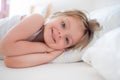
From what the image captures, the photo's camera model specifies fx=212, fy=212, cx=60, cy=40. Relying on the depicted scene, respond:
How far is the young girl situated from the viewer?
93 centimetres

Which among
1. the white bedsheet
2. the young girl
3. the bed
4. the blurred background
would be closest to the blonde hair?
the young girl

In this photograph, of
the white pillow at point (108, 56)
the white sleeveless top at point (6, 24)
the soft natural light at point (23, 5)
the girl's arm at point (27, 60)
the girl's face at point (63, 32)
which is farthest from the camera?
the soft natural light at point (23, 5)

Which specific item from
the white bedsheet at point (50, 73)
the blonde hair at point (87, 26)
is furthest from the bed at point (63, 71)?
the blonde hair at point (87, 26)

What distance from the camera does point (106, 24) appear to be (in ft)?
3.69

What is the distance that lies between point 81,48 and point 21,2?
3.35ft

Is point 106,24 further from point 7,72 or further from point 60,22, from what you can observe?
point 7,72

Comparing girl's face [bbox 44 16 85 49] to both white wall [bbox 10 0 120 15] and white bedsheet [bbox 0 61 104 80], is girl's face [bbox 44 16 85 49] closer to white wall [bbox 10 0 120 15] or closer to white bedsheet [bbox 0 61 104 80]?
white bedsheet [bbox 0 61 104 80]

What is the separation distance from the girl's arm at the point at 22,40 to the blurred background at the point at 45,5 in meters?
0.45

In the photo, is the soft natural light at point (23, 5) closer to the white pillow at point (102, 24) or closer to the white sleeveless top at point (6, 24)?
the white sleeveless top at point (6, 24)

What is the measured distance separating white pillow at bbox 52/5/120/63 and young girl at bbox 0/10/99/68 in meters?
0.03

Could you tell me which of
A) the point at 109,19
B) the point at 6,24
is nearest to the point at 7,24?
the point at 6,24

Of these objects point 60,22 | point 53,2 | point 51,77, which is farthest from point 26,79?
point 53,2

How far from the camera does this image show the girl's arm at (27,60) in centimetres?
90

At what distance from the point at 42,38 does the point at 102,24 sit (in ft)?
1.07
